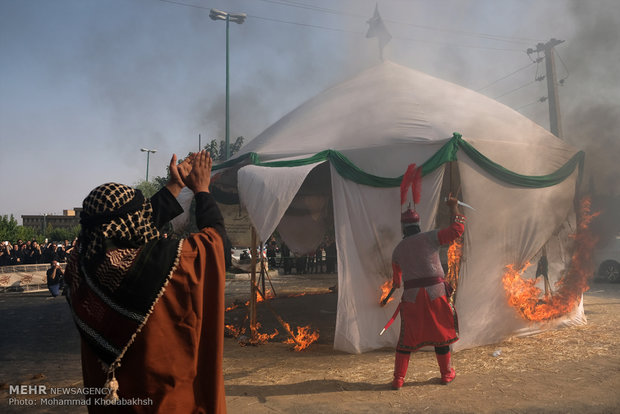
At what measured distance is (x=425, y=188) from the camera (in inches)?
244

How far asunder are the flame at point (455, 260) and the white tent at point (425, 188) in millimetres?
109

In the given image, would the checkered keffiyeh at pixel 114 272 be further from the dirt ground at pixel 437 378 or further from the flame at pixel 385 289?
the flame at pixel 385 289

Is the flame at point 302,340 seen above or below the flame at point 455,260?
below

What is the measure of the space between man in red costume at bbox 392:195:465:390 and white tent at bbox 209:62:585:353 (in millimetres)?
1370

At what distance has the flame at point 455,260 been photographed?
617 cm

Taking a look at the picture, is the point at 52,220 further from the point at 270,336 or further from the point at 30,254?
the point at 270,336

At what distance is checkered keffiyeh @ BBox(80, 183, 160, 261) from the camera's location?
1.71 metres

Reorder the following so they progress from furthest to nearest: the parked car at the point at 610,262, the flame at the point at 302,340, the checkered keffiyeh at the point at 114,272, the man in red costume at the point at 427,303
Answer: the parked car at the point at 610,262, the flame at the point at 302,340, the man in red costume at the point at 427,303, the checkered keffiyeh at the point at 114,272

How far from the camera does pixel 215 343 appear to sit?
185cm

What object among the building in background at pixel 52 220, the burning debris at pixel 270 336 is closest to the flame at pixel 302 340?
the burning debris at pixel 270 336

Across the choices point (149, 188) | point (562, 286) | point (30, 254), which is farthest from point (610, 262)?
point (149, 188)

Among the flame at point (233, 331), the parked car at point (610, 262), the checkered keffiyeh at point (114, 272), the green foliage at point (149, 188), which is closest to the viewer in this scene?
the checkered keffiyeh at point (114, 272)

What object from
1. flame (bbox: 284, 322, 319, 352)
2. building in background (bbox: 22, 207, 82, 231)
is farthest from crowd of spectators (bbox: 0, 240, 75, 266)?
building in background (bbox: 22, 207, 82, 231)

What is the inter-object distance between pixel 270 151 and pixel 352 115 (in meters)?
1.57
